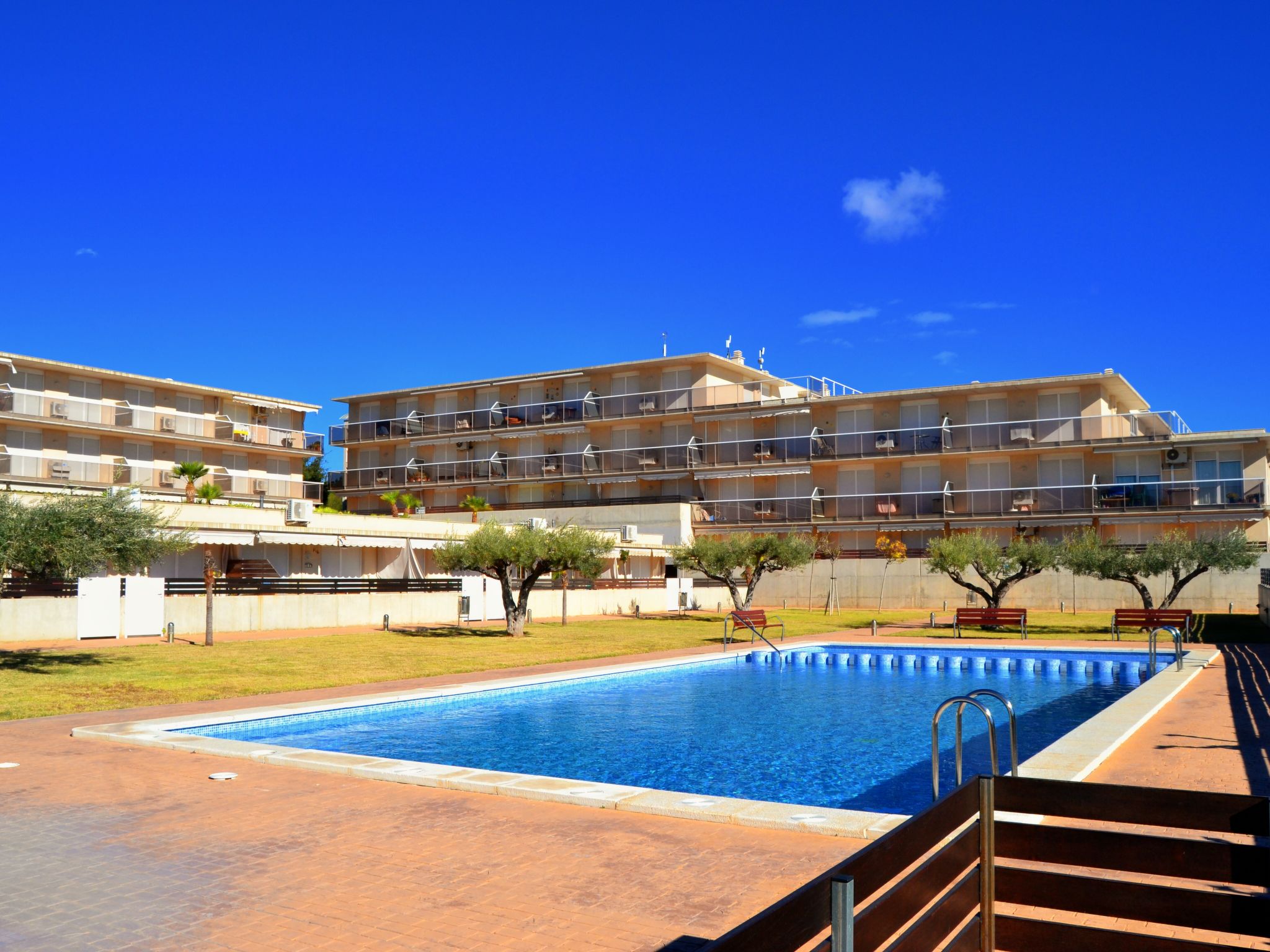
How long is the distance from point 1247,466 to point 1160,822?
157ft

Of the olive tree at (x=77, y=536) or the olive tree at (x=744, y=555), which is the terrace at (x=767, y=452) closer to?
the olive tree at (x=744, y=555)

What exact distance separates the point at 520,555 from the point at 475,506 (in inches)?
1025

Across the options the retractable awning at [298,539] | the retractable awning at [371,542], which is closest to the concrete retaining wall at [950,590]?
the retractable awning at [371,542]

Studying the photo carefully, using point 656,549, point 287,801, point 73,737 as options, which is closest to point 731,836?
point 287,801

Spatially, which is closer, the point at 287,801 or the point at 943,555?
the point at 287,801

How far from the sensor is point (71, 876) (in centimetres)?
668

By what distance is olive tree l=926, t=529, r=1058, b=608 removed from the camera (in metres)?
34.1

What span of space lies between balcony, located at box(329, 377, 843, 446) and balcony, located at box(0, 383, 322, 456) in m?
7.77

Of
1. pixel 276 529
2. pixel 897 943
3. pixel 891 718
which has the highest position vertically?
pixel 276 529

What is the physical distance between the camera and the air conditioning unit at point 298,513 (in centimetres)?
3588

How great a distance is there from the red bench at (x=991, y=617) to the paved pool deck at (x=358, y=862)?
17.8 meters

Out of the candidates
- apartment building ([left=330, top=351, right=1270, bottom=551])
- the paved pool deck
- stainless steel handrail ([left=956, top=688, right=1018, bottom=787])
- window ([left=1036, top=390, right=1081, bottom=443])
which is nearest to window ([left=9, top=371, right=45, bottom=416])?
apartment building ([left=330, top=351, right=1270, bottom=551])

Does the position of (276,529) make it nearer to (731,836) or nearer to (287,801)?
(287,801)

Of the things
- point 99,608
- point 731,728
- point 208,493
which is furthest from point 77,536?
point 208,493
